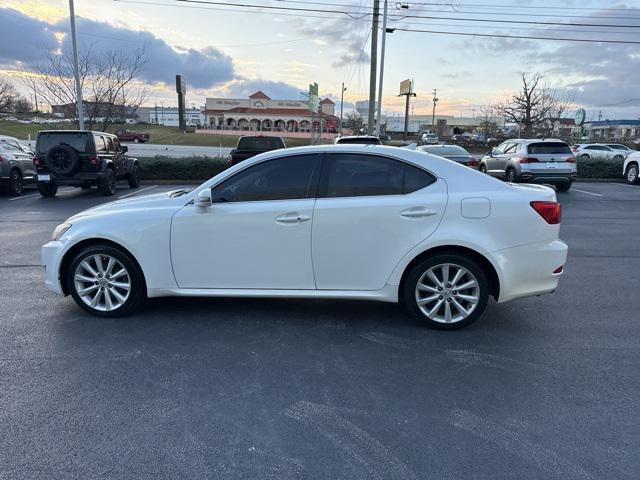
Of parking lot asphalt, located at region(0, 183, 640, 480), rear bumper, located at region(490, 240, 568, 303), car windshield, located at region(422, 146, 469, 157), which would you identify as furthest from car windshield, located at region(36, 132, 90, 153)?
rear bumper, located at region(490, 240, 568, 303)

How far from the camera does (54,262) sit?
15.1ft

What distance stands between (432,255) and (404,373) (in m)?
1.17

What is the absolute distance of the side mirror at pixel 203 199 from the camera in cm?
430

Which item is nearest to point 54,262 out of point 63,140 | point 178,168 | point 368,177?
point 368,177

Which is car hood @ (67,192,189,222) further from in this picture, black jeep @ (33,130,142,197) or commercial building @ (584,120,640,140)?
commercial building @ (584,120,640,140)

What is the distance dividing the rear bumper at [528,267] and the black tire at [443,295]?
0.17 metres

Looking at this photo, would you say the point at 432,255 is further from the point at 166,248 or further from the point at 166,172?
the point at 166,172

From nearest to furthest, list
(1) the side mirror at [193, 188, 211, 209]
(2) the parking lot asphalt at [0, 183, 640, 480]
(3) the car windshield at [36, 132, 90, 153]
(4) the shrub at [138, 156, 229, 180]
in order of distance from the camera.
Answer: (2) the parking lot asphalt at [0, 183, 640, 480] → (1) the side mirror at [193, 188, 211, 209] → (3) the car windshield at [36, 132, 90, 153] → (4) the shrub at [138, 156, 229, 180]

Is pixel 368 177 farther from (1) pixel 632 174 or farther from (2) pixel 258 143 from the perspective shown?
(1) pixel 632 174

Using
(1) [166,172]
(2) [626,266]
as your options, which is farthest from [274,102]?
(2) [626,266]

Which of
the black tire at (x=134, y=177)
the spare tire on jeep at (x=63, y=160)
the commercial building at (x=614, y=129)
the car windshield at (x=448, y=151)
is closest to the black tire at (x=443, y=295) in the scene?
the spare tire on jeep at (x=63, y=160)

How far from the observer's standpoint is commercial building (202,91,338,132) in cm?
8556

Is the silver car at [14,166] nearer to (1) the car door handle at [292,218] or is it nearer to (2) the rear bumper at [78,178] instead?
(2) the rear bumper at [78,178]

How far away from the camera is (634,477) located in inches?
98.4
